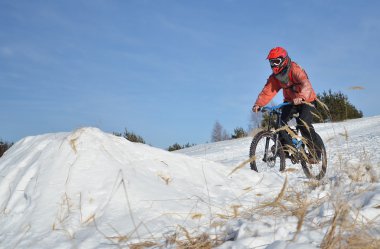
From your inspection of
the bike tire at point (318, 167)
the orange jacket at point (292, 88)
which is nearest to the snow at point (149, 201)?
the bike tire at point (318, 167)

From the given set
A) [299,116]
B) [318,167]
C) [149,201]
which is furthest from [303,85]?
[149,201]

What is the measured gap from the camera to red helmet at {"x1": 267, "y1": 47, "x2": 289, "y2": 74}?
19.4ft

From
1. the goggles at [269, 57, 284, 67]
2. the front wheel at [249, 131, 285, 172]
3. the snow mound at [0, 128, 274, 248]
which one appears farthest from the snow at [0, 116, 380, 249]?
the goggles at [269, 57, 284, 67]

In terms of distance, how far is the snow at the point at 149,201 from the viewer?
7.02ft

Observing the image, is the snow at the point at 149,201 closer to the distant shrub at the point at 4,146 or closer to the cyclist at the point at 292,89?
the cyclist at the point at 292,89

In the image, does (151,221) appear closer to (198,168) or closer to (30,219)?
(30,219)

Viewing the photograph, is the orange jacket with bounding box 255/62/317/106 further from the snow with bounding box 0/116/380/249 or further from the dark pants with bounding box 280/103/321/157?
the snow with bounding box 0/116/380/249

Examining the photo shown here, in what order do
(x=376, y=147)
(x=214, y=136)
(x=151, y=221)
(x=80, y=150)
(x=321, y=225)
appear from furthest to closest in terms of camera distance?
(x=214, y=136)
(x=376, y=147)
(x=80, y=150)
(x=151, y=221)
(x=321, y=225)

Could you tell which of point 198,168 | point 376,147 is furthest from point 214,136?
point 198,168

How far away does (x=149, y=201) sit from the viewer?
3057mm

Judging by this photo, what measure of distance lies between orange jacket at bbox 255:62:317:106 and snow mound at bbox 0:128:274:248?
2.26 m

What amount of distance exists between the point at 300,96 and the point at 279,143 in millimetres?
837

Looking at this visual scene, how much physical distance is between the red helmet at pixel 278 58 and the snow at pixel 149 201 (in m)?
2.09

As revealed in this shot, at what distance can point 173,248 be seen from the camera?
220 cm
